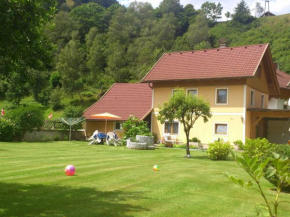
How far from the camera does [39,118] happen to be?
82.7 feet

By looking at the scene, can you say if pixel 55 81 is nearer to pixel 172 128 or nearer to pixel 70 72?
pixel 70 72

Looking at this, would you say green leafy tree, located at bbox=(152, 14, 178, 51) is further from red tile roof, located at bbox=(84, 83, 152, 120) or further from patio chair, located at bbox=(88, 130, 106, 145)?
patio chair, located at bbox=(88, 130, 106, 145)

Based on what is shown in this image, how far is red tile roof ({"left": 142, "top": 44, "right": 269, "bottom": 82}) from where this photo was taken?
2566 centimetres

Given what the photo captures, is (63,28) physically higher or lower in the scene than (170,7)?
lower

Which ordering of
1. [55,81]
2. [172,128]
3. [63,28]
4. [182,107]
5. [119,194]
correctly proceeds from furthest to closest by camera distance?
[63,28]
[55,81]
[172,128]
[182,107]
[119,194]

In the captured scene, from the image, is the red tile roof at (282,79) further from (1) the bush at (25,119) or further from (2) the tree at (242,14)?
(2) the tree at (242,14)

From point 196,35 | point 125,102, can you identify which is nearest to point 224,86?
point 125,102

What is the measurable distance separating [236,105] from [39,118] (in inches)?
582

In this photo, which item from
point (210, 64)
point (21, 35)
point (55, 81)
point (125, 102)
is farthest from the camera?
point (55, 81)

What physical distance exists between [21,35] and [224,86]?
70.8 ft

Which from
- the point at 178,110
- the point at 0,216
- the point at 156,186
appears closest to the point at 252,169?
the point at 0,216

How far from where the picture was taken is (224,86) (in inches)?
1025

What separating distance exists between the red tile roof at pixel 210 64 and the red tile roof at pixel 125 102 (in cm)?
281

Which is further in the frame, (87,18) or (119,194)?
(87,18)
